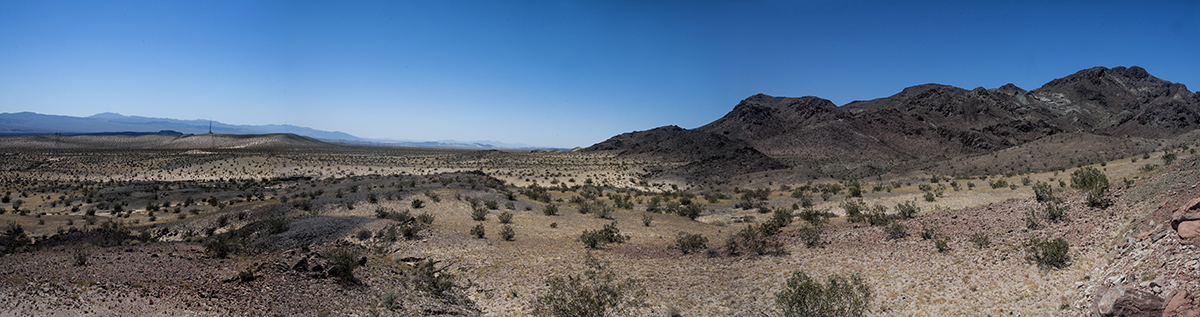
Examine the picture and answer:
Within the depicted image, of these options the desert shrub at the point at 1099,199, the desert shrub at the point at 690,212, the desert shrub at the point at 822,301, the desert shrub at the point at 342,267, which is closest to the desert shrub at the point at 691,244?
the desert shrub at the point at 822,301

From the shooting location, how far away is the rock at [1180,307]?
4.74 metres

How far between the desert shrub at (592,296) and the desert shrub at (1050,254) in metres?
6.77

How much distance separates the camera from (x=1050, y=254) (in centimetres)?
764

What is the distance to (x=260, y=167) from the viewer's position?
56094 mm

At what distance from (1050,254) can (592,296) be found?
25.5 feet

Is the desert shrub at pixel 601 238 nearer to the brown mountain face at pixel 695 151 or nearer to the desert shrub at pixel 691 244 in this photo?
the desert shrub at pixel 691 244

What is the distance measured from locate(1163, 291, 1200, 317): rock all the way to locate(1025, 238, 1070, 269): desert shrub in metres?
2.60

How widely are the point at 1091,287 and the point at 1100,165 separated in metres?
31.5

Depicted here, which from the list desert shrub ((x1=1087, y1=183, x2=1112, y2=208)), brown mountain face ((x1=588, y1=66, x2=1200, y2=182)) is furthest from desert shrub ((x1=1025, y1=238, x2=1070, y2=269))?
brown mountain face ((x1=588, y1=66, x2=1200, y2=182))

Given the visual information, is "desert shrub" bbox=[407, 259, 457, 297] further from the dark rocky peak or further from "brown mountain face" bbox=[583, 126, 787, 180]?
the dark rocky peak

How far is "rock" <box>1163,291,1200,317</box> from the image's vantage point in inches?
187

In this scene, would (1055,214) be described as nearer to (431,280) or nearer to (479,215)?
(431,280)

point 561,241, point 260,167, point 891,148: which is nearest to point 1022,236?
point 561,241

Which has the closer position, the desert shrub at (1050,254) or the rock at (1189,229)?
the rock at (1189,229)
